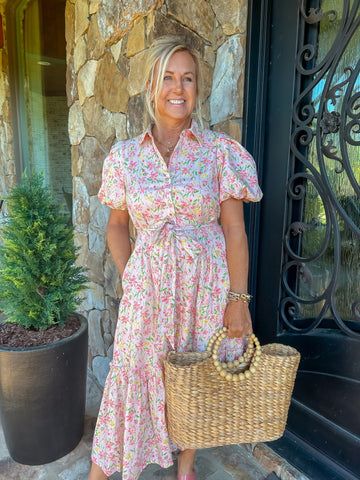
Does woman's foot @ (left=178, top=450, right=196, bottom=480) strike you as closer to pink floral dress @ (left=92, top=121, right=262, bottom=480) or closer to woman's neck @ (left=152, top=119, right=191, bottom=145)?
pink floral dress @ (left=92, top=121, right=262, bottom=480)

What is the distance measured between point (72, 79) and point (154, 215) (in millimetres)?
1832

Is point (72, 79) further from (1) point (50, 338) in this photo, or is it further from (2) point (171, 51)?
(1) point (50, 338)

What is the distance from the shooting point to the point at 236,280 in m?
1.46

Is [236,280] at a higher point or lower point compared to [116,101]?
lower

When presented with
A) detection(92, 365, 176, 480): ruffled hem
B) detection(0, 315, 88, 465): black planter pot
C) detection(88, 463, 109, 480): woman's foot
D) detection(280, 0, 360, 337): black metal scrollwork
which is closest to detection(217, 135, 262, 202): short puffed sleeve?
detection(280, 0, 360, 337): black metal scrollwork

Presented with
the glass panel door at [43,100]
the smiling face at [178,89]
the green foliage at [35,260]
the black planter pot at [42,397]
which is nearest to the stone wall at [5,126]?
the glass panel door at [43,100]

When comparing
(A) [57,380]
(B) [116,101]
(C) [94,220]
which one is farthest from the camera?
(C) [94,220]

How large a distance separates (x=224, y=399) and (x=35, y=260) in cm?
104

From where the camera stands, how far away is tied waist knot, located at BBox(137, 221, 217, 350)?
143 cm

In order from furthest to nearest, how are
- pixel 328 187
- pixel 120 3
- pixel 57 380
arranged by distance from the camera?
pixel 120 3, pixel 57 380, pixel 328 187

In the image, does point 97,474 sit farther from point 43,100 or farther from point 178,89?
point 43,100

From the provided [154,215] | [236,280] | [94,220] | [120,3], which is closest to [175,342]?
[236,280]

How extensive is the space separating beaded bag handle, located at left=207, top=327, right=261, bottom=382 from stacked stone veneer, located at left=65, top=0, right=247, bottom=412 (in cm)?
98

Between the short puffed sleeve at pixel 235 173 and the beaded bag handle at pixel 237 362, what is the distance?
536mm
